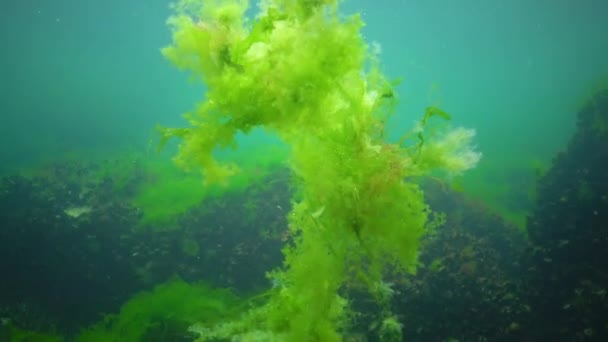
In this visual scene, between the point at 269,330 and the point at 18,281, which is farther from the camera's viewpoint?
the point at 18,281

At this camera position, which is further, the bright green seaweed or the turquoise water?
the turquoise water

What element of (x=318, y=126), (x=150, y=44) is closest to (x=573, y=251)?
(x=318, y=126)

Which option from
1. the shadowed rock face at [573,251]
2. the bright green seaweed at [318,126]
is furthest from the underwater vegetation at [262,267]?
the bright green seaweed at [318,126]

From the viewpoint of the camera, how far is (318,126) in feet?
9.87

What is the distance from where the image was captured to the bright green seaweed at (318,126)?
2.80m

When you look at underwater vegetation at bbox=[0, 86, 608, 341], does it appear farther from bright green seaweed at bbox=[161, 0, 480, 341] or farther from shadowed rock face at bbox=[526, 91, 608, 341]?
bright green seaweed at bbox=[161, 0, 480, 341]

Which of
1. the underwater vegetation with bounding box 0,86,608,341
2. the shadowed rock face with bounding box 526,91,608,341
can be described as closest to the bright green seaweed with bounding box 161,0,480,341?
the underwater vegetation with bounding box 0,86,608,341

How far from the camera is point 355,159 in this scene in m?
2.95

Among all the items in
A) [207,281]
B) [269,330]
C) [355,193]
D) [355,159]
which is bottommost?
[269,330]

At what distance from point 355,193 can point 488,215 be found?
41.0ft

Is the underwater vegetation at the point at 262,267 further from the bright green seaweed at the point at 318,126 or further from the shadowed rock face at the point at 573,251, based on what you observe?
the bright green seaweed at the point at 318,126

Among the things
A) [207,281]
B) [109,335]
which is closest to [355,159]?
[109,335]

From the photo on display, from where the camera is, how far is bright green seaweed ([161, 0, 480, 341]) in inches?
110

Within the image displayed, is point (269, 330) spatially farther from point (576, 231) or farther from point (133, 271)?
point (576, 231)
